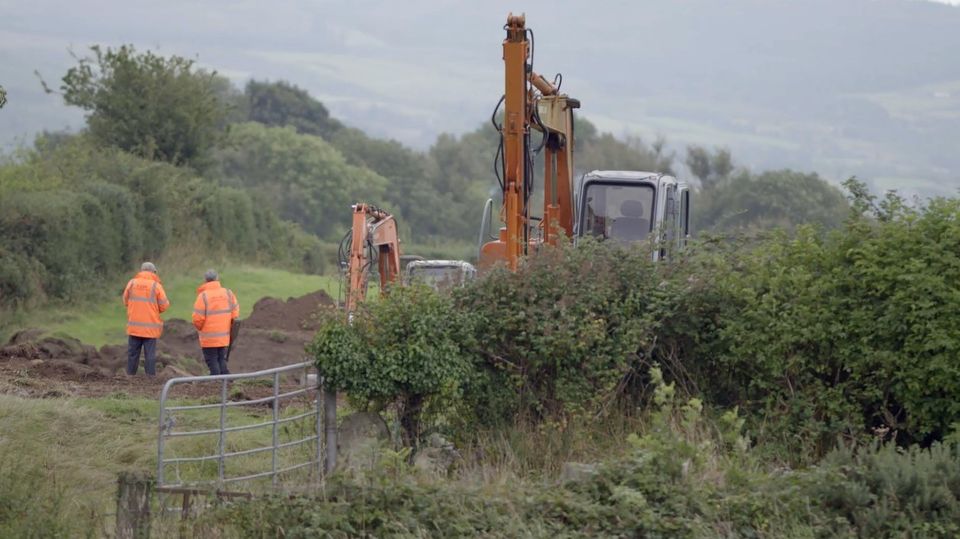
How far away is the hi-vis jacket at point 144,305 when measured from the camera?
19.1m

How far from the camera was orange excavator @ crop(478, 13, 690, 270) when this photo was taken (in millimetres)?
17375

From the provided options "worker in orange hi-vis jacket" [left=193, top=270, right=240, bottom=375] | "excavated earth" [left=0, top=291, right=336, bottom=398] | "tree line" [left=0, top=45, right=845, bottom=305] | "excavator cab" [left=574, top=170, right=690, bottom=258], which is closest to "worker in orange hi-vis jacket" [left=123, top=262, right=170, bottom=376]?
"excavated earth" [left=0, top=291, right=336, bottom=398]

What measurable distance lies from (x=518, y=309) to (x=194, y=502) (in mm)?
3910

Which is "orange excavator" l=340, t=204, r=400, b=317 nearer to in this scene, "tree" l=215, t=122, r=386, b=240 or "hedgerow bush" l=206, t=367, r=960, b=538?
"hedgerow bush" l=206, t=367, r=960, b=538

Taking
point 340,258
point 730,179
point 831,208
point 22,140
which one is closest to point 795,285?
point 340,258

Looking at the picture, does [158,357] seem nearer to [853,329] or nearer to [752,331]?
[752,331]

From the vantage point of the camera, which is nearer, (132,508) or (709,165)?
(132,508)

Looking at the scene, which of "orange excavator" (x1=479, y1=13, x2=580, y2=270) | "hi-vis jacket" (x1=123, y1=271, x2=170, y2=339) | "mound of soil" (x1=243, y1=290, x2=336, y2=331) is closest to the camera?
"orange excavator" (x1=479, y1=13, x2=580, y2=270)

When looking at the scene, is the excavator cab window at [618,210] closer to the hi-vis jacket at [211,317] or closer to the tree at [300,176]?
the hi-vis jacket at [211,317]

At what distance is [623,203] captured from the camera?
19938mm

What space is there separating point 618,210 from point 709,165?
62.9 metres

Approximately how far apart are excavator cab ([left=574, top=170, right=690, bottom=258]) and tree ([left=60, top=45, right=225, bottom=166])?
22.1 m

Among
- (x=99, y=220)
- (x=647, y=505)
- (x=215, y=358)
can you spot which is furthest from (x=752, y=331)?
(x=99, y=220)

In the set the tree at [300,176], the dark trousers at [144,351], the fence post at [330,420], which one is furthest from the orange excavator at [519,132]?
the tree at [300,176]
